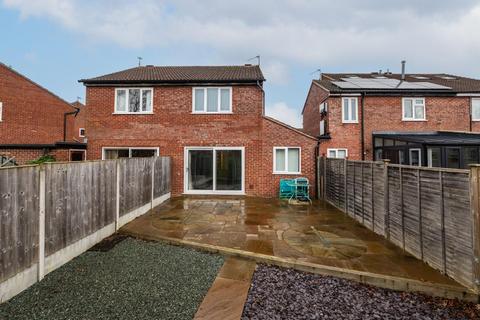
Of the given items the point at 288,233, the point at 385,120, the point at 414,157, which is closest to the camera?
the point at 288,233

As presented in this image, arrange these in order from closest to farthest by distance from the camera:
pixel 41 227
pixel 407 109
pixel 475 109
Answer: pixel 41 227, pixel 407 109, pixel 475 109

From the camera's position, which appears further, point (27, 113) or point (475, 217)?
point (27, 113)

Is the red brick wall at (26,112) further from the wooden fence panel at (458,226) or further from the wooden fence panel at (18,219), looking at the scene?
the wooden fence panel at (458,226)

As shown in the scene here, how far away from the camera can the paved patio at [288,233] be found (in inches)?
186

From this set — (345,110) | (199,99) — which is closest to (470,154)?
(345,110)

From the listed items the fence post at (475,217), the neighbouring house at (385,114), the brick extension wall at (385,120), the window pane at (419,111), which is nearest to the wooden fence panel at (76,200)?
the fence post at (475,217)

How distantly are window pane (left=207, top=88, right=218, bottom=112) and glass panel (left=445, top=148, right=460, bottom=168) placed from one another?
10.1m

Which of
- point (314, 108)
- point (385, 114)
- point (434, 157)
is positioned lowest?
point (434, 157)

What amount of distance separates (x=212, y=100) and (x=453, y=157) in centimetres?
1068

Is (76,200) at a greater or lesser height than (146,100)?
lesser

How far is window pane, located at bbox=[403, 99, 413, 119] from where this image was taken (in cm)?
1466

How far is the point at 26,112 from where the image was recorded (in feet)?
66.0

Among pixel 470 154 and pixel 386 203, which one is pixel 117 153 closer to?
pixel 386 203

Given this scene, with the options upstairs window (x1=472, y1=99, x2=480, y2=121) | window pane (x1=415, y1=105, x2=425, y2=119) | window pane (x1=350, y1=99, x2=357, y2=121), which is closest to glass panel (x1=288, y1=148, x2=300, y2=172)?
window pane (x1=350, y1=99, x2=357, y2=121)
